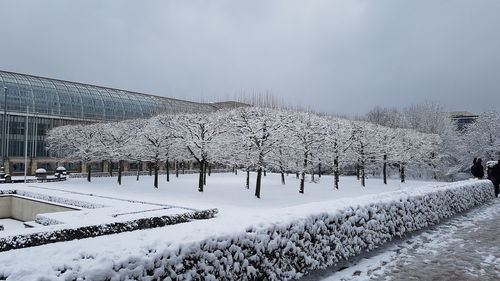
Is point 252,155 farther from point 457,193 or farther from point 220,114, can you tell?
point 457,193

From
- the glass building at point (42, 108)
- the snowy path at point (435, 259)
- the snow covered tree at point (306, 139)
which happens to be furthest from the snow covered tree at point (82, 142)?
the snowy path at point (435, 259)

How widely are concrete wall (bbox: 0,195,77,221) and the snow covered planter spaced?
17.1 meters

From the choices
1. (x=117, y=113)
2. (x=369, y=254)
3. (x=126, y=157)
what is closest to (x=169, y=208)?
(x=369, y=254)

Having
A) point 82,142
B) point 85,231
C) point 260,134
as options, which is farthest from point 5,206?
point 82,142

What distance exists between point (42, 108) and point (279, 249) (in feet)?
208

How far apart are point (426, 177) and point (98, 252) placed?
60.7 metres

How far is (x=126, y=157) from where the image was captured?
44.9 metres

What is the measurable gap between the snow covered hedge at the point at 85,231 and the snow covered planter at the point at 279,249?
739cm

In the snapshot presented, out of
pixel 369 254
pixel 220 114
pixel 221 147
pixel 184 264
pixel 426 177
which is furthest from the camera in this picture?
pixel 426 177

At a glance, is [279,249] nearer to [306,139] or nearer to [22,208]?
[22,208]

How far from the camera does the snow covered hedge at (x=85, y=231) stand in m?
10.5

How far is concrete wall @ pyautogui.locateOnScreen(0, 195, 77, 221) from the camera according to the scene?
841 inches

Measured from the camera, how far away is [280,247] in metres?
7.33

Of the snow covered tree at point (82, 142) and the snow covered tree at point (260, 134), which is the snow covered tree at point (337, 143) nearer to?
the snow covered tree at point (260, 134)
